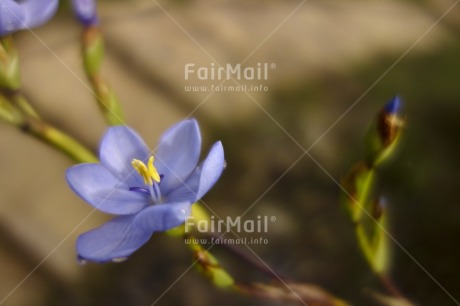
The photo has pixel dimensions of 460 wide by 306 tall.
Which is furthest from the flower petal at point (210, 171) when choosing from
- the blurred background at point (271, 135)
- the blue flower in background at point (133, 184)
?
the blurred background at point (271, 135)
